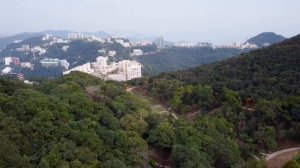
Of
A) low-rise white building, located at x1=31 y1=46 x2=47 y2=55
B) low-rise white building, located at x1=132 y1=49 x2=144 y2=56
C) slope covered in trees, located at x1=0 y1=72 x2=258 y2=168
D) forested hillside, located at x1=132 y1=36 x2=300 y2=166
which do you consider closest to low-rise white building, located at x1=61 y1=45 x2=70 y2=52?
low-rise white building, located at x1=31 y1=46 x2=47 y2=55

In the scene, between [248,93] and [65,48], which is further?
[65,48]

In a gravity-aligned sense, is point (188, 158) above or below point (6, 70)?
above

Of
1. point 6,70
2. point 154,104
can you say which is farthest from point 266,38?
point 154,104

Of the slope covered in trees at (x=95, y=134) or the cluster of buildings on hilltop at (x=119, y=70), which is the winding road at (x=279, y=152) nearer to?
the slope covered in trees at (x=95, y=134)

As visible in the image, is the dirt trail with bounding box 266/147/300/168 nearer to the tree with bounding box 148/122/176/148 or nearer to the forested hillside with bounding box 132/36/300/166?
the forested hillside with bounding box 132/36/300/166

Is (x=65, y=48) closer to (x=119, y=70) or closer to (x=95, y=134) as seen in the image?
(x=119, y=70)

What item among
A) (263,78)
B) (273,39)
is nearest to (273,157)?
(263,78)

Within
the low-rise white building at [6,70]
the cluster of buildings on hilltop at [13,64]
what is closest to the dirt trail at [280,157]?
the low-rise white building at [6,70]

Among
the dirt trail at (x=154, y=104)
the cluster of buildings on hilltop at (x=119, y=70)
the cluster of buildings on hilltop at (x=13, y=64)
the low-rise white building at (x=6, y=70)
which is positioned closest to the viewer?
the dirt trail at (x=154, y=104)
